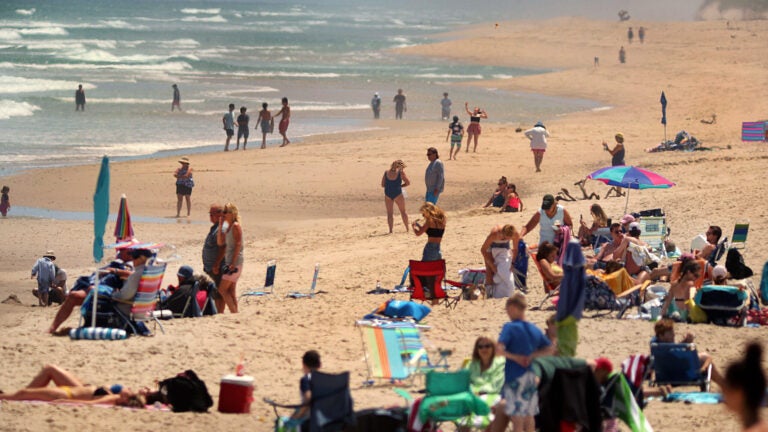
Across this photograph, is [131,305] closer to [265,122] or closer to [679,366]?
[679,366]

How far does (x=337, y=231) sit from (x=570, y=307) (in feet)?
30.6

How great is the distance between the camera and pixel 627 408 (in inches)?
288

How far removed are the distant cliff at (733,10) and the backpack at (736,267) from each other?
215 ft

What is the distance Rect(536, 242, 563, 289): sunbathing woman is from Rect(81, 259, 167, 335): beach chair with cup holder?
142 inches

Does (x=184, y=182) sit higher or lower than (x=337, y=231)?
higher

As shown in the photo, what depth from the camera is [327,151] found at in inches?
985

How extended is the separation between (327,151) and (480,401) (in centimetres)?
1792

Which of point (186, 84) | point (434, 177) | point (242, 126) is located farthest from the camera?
point (186, 84)

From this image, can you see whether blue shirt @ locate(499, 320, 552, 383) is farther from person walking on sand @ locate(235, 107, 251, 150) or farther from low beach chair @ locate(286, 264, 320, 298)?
person walking on sand @ locate(235, 107, 251, 150)

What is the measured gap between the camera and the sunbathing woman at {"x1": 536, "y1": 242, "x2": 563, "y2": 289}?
36.1ft

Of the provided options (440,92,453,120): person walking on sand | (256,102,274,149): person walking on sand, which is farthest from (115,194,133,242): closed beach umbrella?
(440,92,453,120): person walking on sand

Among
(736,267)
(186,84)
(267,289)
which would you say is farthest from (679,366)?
(186,84)

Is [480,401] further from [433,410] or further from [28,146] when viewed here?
[28,146]

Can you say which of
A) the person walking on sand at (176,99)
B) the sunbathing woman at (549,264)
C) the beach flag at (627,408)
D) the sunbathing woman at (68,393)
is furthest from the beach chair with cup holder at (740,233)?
the person walking on sand at (176,99)
